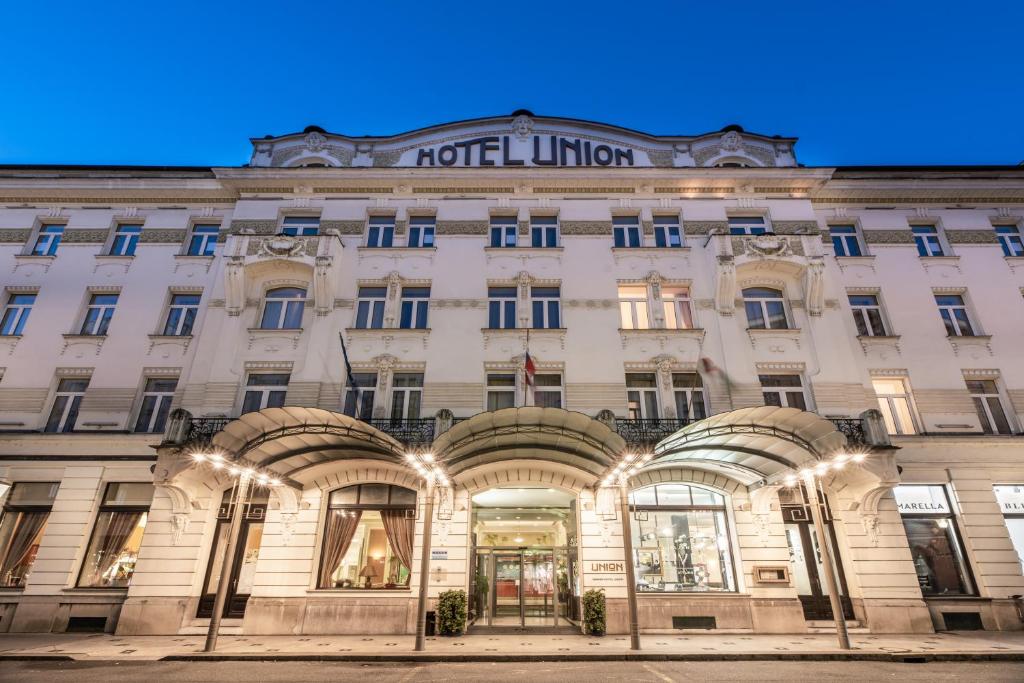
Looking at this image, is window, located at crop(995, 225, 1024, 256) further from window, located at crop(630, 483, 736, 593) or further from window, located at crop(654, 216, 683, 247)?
window, located at crop(630, 483, 736, 593)

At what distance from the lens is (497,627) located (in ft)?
48.5

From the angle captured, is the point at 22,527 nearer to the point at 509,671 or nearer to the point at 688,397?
the point at 509,671

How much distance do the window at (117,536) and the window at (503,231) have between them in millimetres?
14240

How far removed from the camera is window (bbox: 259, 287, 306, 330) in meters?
17.9

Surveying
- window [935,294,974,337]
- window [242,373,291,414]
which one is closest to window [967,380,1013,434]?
window [935,294,974,337]

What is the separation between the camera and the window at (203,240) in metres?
19.5

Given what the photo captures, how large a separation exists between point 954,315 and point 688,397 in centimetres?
1075

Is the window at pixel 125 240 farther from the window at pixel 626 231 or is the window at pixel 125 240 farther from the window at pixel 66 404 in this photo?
the window at pixel 626 231

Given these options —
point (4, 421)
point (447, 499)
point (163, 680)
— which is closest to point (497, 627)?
point (447, 499)

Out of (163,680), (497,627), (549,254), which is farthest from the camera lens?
(549,254)

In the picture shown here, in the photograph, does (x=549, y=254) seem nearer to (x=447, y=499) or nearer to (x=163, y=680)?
(x=447, y=499)

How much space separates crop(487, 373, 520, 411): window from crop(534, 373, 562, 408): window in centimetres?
81

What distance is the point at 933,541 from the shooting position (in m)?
15.1

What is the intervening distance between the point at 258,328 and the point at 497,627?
1255cm
